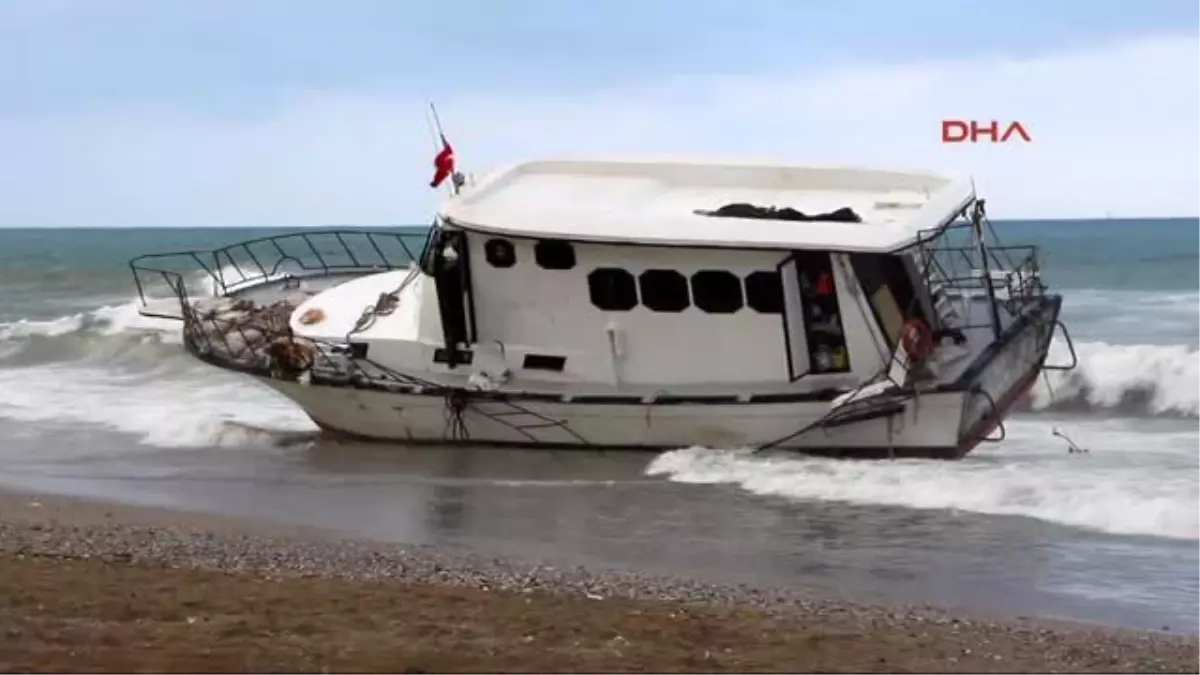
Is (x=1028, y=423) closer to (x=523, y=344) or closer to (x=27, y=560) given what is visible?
(x=523, y=344)

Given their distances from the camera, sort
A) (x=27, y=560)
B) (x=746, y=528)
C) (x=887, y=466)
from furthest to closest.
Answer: (x=887, y=466) < (x=746, y=528) < (x=27, y=560)

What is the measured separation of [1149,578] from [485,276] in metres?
7.69

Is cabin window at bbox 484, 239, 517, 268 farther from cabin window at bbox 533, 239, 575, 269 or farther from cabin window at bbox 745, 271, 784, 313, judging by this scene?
cabin window at bbox 745, 271, 784, 313

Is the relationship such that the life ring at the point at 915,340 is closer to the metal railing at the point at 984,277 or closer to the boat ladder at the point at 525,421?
the metal railing at the point at 984,277

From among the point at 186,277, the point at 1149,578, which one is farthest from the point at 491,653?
the point at 186,277

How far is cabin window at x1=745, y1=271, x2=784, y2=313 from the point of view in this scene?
51.9 feet

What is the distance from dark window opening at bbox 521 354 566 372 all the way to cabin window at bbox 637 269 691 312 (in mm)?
1122

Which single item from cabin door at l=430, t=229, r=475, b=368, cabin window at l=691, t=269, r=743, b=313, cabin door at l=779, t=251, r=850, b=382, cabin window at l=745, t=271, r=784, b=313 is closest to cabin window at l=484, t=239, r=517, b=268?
cabin door at l=430, t=229, r=475, b=368

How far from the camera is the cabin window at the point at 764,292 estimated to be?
15.8 meters

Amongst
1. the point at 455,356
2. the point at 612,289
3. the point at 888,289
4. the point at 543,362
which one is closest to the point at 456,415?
the point at 455,356

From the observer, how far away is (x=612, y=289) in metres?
16.3

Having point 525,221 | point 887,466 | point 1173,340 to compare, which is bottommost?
point 1173,340

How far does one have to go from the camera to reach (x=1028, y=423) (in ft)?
65.8

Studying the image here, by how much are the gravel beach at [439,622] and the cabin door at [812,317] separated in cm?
529
